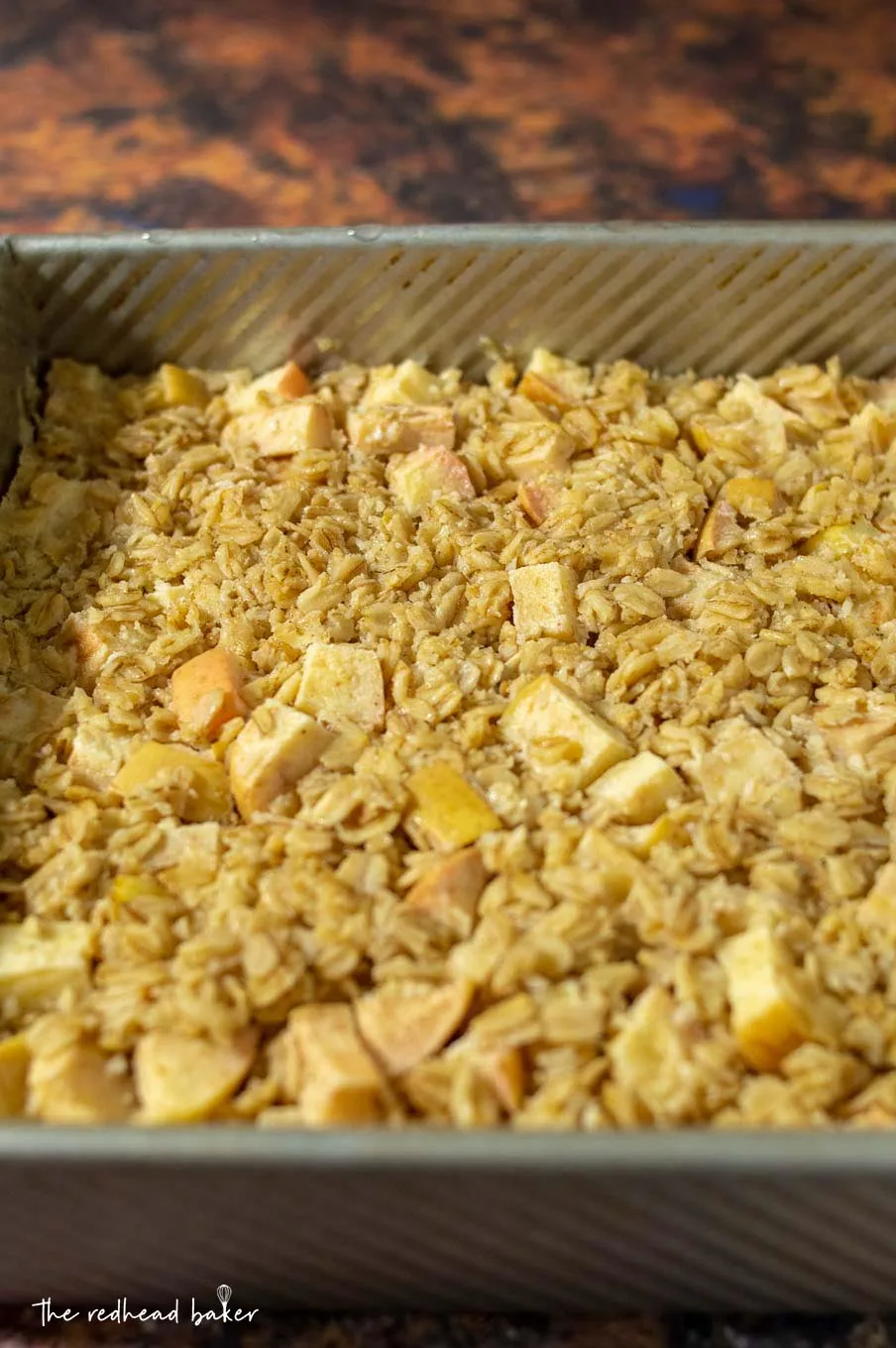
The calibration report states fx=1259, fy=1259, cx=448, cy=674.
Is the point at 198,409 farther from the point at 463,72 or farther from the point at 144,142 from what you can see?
the point at 463,72

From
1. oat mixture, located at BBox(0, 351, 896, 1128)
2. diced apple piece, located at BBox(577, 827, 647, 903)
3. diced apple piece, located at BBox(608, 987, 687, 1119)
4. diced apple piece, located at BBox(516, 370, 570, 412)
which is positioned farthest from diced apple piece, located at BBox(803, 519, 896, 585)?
diced apple piece, located at BBox(608, 987, 687, 1119)

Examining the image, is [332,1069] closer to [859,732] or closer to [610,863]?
[610,863]

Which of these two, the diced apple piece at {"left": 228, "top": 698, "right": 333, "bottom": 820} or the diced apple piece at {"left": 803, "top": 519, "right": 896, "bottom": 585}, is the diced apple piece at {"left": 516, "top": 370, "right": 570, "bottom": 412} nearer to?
the diced apple piece at {"left": 803, "top": 519, "right": 896, "bottom": 585}

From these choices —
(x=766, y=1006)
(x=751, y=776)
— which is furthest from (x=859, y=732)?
(x=766, y=1006)

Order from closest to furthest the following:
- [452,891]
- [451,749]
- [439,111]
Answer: [452,891] → [451,749] → [439,111]

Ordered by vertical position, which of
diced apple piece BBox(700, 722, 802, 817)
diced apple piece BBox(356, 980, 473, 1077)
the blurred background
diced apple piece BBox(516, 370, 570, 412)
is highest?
the blurred background
